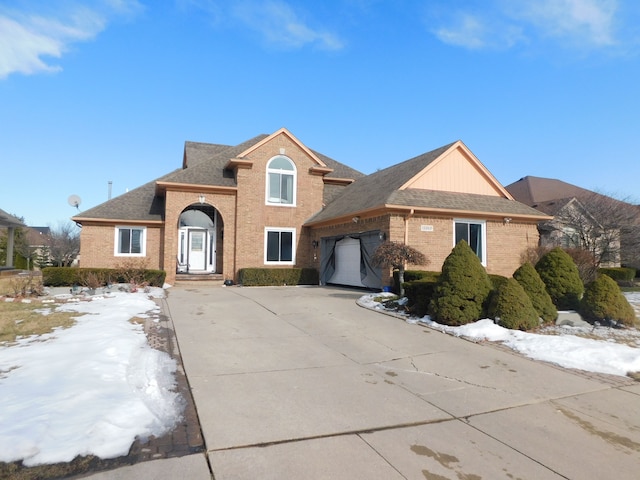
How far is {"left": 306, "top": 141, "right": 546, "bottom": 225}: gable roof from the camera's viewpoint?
51.9ft

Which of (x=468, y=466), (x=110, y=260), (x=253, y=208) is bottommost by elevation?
(x=468, y=466)

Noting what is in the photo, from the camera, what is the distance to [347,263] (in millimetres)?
18469

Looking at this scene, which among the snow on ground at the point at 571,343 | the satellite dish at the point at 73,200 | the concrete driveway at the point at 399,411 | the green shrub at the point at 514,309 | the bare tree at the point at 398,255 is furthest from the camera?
the satellite dish at the point at 73,200

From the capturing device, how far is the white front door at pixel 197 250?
76.1 feet

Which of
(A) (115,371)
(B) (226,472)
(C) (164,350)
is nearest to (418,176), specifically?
(C) (164,350)

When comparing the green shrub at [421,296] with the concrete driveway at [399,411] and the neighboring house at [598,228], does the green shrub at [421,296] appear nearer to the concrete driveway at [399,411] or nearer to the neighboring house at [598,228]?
the concrete driveway at [399,411]

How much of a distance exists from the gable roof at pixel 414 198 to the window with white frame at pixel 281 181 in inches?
73.1

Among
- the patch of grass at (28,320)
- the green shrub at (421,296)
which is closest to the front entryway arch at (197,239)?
the patch of grass at (28,320)

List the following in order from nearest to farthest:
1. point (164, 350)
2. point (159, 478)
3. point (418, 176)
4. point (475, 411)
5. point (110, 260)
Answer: point (159, 478) → point (475, 411) → point (164, 350) → point (418, 176) → point (110, 260)

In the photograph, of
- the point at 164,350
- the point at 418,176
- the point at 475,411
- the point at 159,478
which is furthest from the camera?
the point at 418,176

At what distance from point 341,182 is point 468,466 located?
2082 cm

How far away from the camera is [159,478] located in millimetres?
2973

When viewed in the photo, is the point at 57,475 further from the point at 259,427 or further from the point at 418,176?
the point at 418,176

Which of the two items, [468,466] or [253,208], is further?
[253,208]
